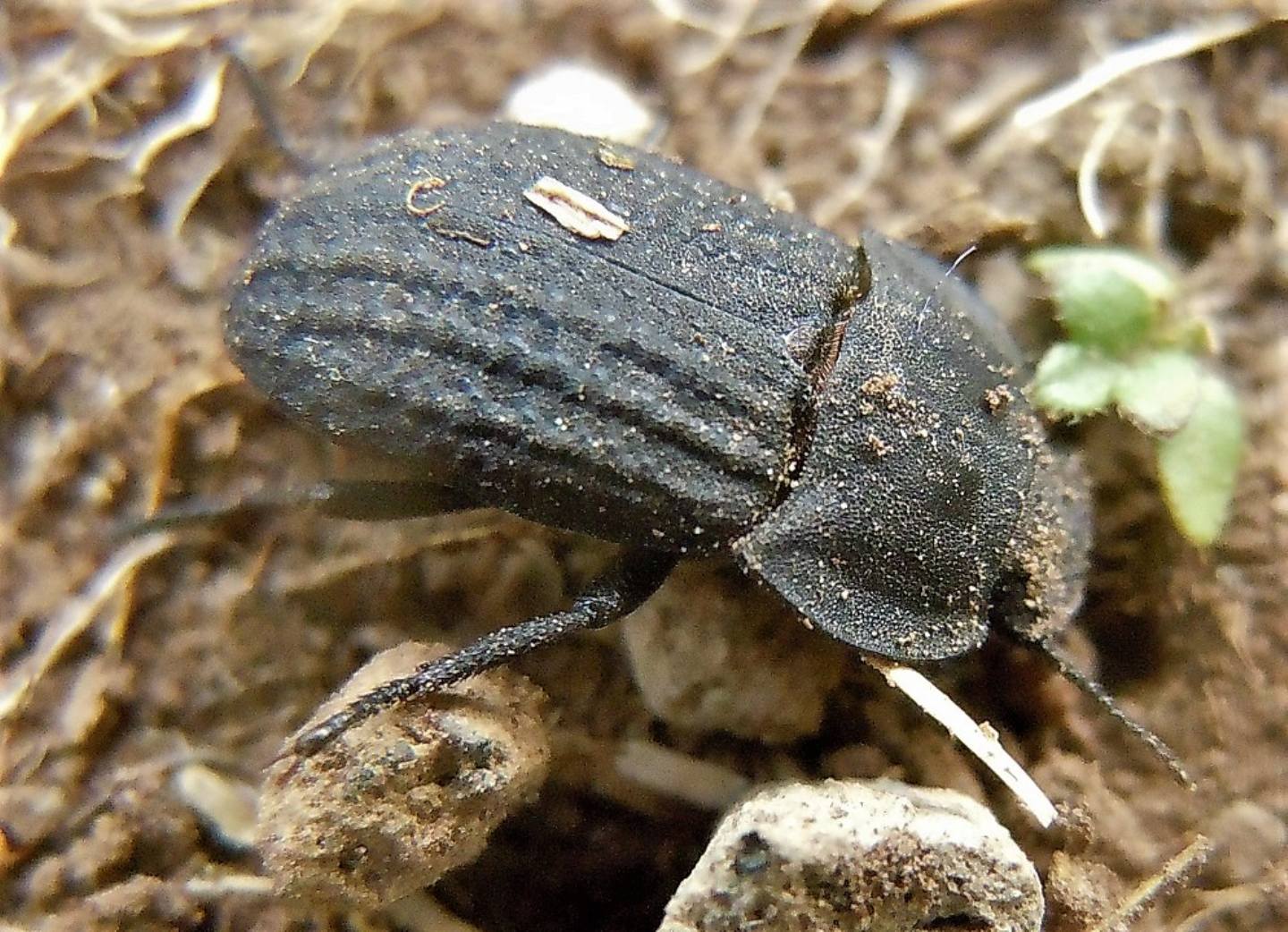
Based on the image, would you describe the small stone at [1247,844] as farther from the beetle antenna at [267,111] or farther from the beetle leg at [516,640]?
the beetle antenna at [267,111]

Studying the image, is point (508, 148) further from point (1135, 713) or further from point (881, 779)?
point (1135, 713)

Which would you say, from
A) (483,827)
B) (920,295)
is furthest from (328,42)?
(483,827)

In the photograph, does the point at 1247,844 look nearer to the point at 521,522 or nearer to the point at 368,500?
the point at 521,522

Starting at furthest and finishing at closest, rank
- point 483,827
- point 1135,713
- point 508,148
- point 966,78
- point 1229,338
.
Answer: point 966,78 < point 1229,338 < point 1135,713 < point 508,148 < point 483,827

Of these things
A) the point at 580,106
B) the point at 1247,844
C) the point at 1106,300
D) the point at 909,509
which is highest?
the point at 580,106

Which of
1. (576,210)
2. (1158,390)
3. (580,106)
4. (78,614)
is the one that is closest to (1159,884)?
(1158,390)

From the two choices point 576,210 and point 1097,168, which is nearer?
point 576,210

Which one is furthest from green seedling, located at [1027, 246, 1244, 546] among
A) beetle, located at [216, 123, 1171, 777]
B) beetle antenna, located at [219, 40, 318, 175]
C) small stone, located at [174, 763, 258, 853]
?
small stone, located at [174, 763, 258, 853]
